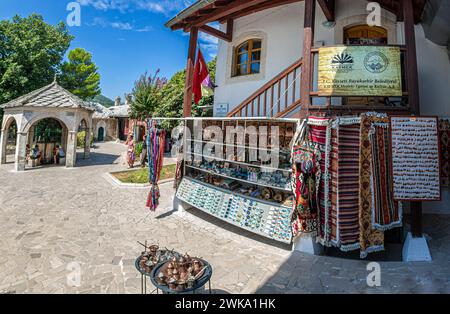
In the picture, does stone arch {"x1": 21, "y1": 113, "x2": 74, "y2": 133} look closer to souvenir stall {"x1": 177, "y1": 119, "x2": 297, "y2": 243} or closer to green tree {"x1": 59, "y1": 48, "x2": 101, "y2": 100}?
souvenir stall {"x1": 177, "y1": 119, "x2": 297, "y2": 243}

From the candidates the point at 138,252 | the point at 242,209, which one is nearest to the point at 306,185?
the point at 242,209

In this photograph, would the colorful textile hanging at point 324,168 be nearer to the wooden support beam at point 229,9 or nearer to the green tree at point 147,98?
the wooden support beam at point 229,9

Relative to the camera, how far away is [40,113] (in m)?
13.7

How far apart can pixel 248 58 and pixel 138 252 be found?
7130mm

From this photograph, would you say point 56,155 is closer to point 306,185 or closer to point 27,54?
point 27,54

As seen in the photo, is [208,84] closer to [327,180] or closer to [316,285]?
[327,180]

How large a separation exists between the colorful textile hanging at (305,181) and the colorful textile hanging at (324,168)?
10cm

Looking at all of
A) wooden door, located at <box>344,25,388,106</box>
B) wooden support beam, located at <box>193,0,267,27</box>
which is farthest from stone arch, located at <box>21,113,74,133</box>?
wooden door, located at <box>344,25,388,106</box>

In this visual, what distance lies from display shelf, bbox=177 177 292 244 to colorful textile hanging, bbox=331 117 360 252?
99 centimetres

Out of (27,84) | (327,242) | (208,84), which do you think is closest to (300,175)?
(327,242)

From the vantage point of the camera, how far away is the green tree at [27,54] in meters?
19.2

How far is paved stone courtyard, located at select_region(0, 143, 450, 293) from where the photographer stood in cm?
383

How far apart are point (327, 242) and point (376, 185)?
1.42 meters

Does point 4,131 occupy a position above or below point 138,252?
above
